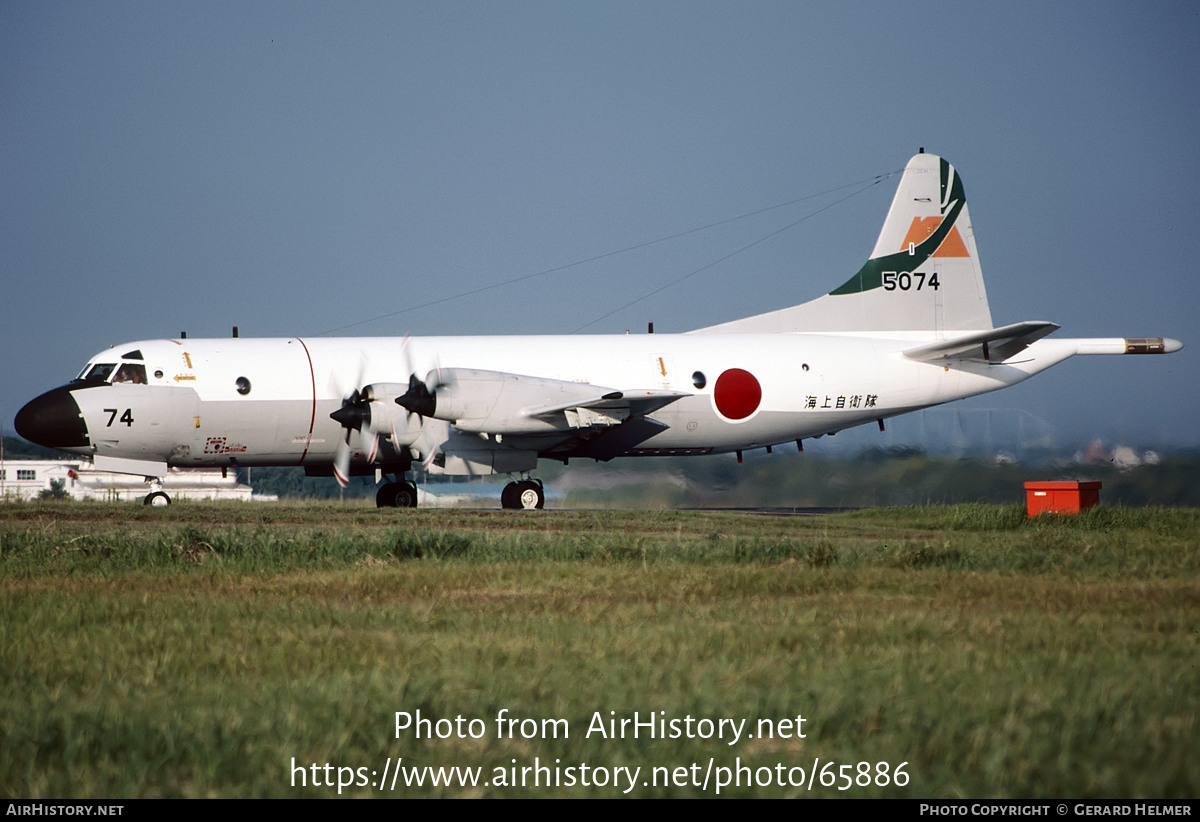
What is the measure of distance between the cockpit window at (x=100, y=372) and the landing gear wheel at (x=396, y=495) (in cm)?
691

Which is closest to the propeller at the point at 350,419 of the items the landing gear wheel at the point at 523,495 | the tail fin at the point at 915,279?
the landing gear wheel at the point at 523,495

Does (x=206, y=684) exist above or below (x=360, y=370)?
below

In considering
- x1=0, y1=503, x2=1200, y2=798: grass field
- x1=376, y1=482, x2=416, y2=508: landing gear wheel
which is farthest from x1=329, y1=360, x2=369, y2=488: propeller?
x1=0, y1=503, x2=1200, y2=798: grass field

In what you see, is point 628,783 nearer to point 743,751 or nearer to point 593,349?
point 743,751

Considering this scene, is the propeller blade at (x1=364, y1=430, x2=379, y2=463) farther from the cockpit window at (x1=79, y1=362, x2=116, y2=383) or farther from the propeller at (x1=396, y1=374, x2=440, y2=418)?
the cockpit window at (x1=79, y1=362, x2=116, y2=383)

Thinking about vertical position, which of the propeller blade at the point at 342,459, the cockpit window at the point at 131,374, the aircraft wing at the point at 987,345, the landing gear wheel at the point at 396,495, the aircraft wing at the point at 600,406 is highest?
the cockpit window at the point at 131,374

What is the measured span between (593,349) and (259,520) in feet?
33.4

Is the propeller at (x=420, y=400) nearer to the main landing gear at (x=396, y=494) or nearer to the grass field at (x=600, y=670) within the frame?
the main landing gear at (x=396, y=494)

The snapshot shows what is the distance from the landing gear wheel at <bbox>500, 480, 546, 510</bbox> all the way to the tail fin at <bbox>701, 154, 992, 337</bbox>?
7.06 m

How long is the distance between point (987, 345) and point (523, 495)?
12.4m

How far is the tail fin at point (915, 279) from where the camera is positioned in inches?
1196

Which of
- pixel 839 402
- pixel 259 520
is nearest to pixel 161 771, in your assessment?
pixel 259 520

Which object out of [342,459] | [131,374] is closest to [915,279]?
[342,459]

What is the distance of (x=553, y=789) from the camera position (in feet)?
15.3
